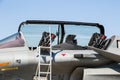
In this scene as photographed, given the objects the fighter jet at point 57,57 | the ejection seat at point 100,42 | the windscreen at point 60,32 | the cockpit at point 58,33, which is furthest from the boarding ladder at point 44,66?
the ejection seat at point 100,42

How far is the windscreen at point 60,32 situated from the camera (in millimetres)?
10047

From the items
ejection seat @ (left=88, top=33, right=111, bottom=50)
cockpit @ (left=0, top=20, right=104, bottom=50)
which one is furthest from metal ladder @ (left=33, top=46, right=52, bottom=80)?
ejection seat @ (left=88, top=33, right=111, bottom=50)

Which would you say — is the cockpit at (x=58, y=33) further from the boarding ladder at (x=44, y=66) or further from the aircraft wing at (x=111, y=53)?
the aircraft wing at (x=111, y=53)

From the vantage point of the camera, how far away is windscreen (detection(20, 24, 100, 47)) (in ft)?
33.0

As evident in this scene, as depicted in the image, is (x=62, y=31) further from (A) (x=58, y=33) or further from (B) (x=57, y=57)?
(B) (x=57, y=57)

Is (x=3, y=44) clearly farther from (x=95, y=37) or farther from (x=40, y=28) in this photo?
(x=95, y=37)

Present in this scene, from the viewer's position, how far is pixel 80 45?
9.91 m

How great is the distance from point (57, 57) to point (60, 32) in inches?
71.7

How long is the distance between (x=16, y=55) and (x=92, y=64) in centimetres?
198

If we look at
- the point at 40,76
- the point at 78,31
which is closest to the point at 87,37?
the point at 78,31

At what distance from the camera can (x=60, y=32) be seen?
34.0ft

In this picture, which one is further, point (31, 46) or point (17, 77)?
point (31, 46)

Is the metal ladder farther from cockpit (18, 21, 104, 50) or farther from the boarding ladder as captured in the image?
cockpit (18, 21, 104, 50)

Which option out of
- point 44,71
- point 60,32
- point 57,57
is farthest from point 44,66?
point 60,32
